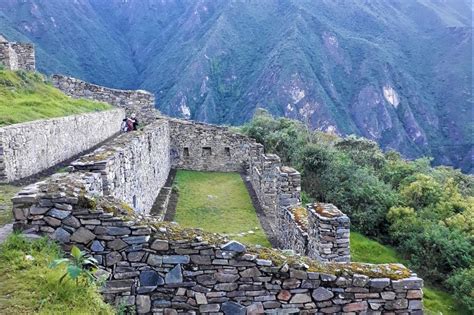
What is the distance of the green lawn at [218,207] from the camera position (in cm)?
1282

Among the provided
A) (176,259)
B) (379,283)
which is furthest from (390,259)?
(176,259)

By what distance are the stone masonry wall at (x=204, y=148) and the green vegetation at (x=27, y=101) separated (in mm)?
4907

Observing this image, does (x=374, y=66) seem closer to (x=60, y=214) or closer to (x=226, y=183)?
(x=226, y=183)

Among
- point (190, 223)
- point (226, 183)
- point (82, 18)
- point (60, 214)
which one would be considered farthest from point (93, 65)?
point (60, 214)

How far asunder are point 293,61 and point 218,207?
397 feet

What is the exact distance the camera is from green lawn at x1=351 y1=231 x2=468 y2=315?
14422 mm

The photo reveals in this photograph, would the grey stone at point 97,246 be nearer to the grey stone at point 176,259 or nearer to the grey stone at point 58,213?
the grey stone at point 58,213

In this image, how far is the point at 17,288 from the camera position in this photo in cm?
440

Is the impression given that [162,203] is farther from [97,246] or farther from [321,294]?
[321,294]

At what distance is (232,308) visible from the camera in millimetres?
5676

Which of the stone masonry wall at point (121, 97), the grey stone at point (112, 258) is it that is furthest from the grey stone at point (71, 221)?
the stone masonry wall at point (121, 97)

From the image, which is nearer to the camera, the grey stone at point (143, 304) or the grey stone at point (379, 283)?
the grey stone at point (143, 304)

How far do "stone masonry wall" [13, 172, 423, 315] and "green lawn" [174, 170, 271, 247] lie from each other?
5621mm

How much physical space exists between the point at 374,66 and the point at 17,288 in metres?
155
